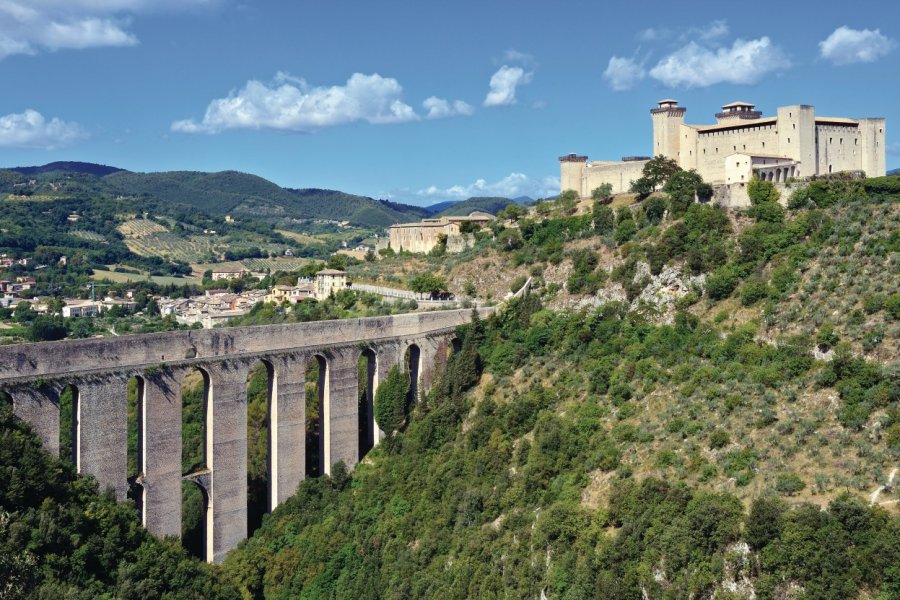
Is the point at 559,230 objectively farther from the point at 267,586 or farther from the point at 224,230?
the point at 224,230

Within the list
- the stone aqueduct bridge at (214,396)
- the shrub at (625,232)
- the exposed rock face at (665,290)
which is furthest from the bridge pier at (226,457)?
the shrub at (625,232)

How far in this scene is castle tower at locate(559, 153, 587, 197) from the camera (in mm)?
49438

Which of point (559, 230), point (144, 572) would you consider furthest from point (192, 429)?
point (559, 230)

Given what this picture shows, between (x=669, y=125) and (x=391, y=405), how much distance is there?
19.3 metres

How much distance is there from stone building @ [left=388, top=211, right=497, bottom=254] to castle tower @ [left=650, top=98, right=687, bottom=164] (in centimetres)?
1336

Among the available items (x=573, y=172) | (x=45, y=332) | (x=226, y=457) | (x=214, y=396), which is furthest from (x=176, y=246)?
(x=226, y=457)

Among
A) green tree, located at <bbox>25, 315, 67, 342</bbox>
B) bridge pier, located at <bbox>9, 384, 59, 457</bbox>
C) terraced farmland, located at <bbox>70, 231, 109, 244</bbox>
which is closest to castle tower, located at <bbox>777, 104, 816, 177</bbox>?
bridge pier, located at <bbox>9, 384, 59, 457</bbox>

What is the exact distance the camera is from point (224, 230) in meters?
148

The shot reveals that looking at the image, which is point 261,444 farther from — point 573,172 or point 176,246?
point 176,246

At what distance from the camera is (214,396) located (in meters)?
30.7

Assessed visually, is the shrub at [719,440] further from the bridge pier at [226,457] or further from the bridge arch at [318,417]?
the bridge pier at [226,457]

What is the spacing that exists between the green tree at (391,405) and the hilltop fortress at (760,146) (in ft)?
47.6

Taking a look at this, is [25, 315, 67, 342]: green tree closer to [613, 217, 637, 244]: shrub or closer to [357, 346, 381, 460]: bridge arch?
[357, 346, 381, 460]: bridge arch

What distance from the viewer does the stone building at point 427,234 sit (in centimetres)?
5697
